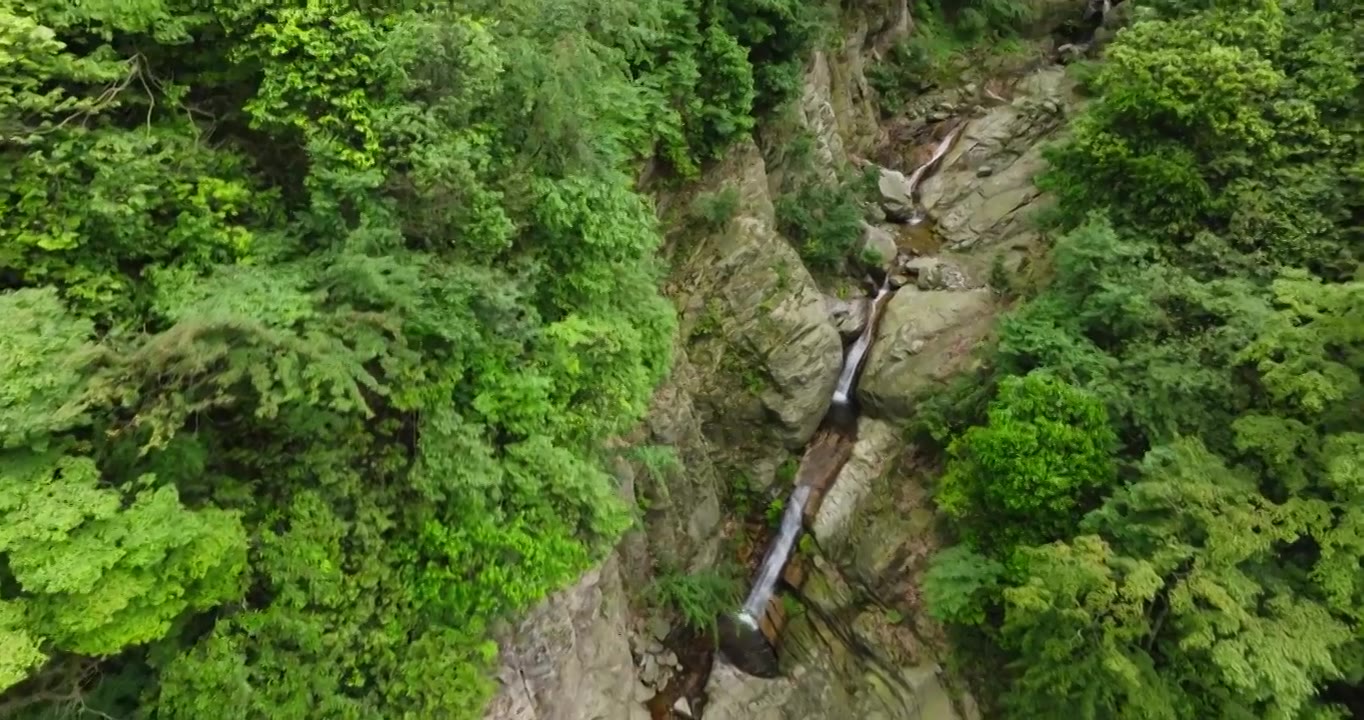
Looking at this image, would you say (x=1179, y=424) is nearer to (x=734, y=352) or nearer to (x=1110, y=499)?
(x=1110, y=499)

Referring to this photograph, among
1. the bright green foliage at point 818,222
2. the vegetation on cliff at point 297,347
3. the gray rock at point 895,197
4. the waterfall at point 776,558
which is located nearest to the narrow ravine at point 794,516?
the waterfall at point 776,558

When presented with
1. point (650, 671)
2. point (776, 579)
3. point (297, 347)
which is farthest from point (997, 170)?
point (297, 347)

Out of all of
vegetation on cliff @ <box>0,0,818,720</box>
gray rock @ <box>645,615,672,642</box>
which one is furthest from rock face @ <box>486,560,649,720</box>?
vegetation on cliff @ <box>0,0,818,720</box>

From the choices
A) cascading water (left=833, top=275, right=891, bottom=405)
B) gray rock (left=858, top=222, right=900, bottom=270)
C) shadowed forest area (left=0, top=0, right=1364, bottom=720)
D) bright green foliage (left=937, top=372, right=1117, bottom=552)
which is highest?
shadowed forest area (left=0, top=0, right=1364, bottom=720)

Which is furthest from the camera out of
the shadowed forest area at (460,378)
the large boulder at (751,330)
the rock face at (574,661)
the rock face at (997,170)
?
the rock face at (997,170)

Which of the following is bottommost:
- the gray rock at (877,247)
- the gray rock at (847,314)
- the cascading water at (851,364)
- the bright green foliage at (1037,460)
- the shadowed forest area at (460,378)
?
the cascading water at (851,364)

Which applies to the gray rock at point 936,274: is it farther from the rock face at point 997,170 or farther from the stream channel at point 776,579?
the rock face at point 997,170

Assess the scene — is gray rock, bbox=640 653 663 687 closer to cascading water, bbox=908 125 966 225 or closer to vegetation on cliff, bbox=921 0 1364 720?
vegetation on cliff, bbox=921 0 1364 720
